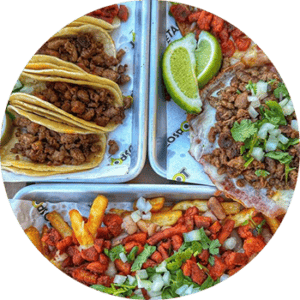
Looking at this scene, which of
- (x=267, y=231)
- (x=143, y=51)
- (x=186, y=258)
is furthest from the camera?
(x=143, y=51)

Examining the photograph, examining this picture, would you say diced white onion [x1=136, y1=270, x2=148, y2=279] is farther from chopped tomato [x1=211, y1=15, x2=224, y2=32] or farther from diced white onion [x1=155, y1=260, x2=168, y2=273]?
chopped tomato [x1=211, y1=15, x2=224, y2=32]

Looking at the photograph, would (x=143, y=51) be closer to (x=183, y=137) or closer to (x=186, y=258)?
(x=183, y=137)

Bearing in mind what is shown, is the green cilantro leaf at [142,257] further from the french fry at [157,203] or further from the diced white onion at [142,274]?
the french fry at [157,203]

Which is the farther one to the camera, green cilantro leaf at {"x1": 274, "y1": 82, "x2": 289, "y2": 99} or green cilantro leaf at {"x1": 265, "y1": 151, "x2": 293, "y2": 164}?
green cilantro leaf at {"x1": 274, "y1": 82, "x2": 289, "y2": 99}

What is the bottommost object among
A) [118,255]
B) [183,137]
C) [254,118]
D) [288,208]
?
[118,255]

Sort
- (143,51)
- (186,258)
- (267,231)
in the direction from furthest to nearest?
1. (143,51)
2. (267,231)
3. (186,258)

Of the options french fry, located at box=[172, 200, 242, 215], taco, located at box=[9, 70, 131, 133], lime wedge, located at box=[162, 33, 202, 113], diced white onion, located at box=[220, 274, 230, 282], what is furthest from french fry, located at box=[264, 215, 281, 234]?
taco, located at box=[9, 70, 131, 133]

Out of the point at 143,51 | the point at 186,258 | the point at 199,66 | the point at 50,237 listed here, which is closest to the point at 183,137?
the point at 199,66
